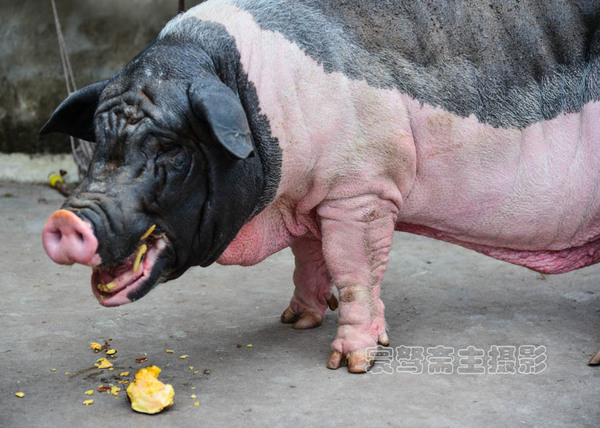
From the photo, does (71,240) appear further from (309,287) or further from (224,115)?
(309,287)

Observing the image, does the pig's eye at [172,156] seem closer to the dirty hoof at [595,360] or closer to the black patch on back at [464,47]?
the black patch on back at [464,47]

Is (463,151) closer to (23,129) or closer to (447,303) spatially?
(447,303)

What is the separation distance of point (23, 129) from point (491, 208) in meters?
5.24

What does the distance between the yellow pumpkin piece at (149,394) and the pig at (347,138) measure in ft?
0.99

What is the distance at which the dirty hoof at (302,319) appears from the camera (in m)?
3.90

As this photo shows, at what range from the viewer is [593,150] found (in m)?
3.57

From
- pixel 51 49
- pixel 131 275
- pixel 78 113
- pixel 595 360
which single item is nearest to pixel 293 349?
pixel 131 275

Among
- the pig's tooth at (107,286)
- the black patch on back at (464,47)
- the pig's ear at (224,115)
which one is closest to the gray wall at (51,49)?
the black patch on back at (464,47)

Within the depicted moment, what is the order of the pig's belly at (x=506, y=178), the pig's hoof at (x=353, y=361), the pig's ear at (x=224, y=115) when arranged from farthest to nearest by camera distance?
the pig's belly at (x=506, y=178) → the pig's hoof at (x=353, y=361) → the pig's ear at (x=224, y=115)

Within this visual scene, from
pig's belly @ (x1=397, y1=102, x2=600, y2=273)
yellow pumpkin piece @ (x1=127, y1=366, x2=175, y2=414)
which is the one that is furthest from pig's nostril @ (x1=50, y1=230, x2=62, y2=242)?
pig's belly @ (x1=397, y1=102, x2=600, y2=273)

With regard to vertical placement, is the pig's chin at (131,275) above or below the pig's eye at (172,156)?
below

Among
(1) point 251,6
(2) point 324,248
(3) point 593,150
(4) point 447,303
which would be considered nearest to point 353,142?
(2) point 324,248

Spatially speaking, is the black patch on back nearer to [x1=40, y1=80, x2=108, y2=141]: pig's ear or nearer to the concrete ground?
[x1=40, y1=80, x2=108, y2=141]: pig's ear

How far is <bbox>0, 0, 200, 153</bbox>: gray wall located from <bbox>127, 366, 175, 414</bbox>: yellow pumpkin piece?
4907 mm
